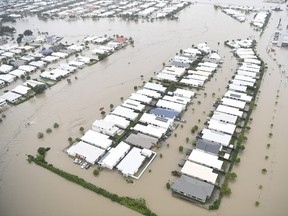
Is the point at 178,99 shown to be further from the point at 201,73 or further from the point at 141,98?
the point at 201,73

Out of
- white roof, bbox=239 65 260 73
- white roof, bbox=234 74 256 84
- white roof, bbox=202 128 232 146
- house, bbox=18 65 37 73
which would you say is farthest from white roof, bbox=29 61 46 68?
white roof, bbox=239 65 260 73

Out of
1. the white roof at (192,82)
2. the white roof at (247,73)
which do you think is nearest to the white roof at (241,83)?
the white roof at (247,73)

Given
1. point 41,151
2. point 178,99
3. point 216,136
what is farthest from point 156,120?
point 41,151

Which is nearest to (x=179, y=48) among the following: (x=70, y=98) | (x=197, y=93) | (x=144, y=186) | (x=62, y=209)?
(x=197, y=93)

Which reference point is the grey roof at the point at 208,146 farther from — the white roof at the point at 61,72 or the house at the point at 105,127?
the white roof at the point at 61,72

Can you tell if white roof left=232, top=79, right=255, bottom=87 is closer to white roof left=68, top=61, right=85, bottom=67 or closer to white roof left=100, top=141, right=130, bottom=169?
white roof left=100, top=141, right=130, bottom=169

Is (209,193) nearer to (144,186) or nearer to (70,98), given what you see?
(144,186)
